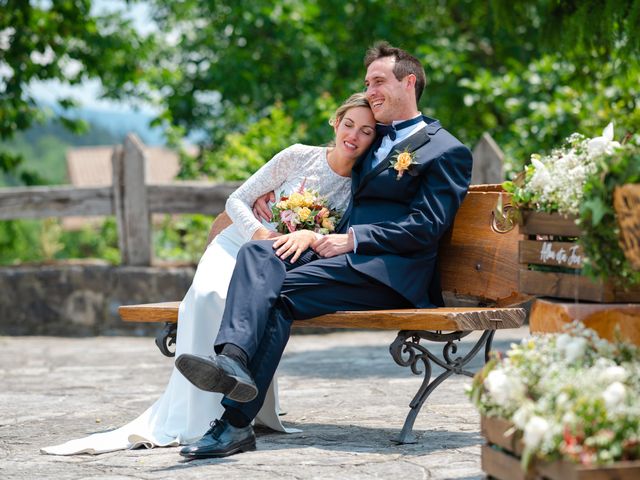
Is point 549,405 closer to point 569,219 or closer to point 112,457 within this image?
point 569,219

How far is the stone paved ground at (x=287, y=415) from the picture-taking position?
426 centimetres

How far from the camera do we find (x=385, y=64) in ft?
17.3

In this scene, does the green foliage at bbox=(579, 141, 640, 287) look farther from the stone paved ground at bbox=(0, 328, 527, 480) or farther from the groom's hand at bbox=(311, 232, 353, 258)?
the groom's hand at bbox=(311, 232, 353, 258)

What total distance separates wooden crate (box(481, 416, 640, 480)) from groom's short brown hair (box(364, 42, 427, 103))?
7.13ft

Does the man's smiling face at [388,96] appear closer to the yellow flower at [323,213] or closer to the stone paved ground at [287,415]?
the yellow flower at [323,213]

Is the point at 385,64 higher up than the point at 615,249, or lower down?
higher up

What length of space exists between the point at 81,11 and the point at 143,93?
3781 millimetres

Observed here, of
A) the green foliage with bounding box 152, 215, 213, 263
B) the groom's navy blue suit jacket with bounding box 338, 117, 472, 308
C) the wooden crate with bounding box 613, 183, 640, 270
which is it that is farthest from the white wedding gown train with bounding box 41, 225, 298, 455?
the green foliage with bounding box 152, 215, 213, 263

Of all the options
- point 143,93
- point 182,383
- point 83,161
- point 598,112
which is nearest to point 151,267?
point 598,112

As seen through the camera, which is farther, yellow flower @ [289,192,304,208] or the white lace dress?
yellow flower @ [289,192,304,208]

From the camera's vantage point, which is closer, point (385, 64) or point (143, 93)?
point (385, 64)

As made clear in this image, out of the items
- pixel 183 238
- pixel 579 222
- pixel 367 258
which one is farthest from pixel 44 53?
pixel 579 222

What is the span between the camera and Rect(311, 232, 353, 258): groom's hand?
4.96m

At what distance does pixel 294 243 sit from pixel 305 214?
22cm
